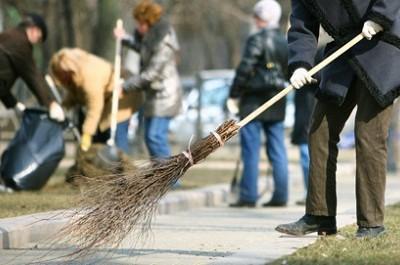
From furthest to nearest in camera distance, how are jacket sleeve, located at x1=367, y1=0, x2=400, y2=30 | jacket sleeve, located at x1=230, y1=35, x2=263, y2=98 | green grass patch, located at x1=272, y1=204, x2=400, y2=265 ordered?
1. jacket sleeve, located at x1=230, y1=35, x2=263, y2=98
2. jacket sleeve, located at x1=367, y1=0, x2=400, y2=30
3. green grass patch, located at x1=272, y1=204, x2=400, y2=265

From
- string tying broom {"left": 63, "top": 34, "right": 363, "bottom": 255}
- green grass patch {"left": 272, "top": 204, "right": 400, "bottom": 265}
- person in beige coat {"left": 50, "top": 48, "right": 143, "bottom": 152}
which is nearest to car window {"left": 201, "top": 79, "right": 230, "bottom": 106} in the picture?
person in beige coat {"left": 50, "top": 48, "right": 143, "bottom": 152}

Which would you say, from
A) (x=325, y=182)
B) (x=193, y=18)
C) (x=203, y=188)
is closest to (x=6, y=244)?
(x=325, y=182)

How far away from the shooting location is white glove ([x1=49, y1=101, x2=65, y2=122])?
38.3 ft

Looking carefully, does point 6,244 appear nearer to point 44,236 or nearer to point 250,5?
point 44,236

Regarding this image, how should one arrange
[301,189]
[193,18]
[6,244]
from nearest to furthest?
[6,244]
[301,189]
[193,18]

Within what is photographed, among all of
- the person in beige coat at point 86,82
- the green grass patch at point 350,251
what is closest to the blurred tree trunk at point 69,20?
the person in beige coat at point 86,82

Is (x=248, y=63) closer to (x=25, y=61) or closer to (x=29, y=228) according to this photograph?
(x=25, y=61)

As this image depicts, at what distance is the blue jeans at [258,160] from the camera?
38.8 feet

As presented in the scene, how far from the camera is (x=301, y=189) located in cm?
1541

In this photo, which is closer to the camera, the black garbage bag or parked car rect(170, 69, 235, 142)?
the black garbage bag

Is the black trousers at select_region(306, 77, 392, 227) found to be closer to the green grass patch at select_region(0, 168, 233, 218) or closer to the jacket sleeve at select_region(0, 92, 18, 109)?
the green grass patch at select_region(0, 168, 233, 218)

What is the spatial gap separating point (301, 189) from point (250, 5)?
23.6m

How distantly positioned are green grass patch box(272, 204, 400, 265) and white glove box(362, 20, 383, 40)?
1.20 m

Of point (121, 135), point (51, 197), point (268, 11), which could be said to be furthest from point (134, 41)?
point (51, 197)
